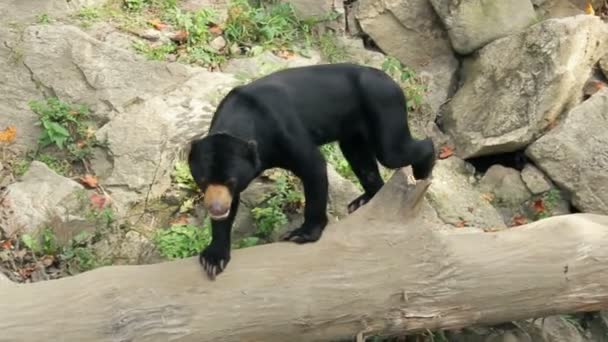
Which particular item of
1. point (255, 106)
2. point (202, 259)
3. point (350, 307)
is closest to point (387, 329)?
point (350, 307)

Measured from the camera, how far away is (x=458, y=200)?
20.8 feet

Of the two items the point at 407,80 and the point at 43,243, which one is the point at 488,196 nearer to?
the point at 407,80

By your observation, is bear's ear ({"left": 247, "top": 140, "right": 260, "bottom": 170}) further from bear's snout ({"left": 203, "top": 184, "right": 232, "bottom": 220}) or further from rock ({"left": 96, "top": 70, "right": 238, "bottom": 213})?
rock ({"left": 96, "top": 70, "right": 238, "bottom": 213})

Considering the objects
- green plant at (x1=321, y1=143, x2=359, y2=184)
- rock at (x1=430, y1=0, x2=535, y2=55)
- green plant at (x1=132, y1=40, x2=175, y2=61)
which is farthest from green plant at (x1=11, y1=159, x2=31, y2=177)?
rock at (x1=430, y1=0, x2=535, y2=55)

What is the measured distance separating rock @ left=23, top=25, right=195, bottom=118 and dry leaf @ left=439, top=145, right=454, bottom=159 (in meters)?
1.88

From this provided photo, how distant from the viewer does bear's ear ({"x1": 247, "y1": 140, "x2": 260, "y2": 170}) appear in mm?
4238

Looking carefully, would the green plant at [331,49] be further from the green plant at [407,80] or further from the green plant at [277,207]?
the green plant at [277,207]

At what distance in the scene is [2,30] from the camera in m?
6.56

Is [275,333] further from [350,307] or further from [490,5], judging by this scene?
[490,5]

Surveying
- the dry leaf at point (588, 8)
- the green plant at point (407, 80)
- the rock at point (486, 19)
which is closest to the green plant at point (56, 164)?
the green plant at point (407, 80)

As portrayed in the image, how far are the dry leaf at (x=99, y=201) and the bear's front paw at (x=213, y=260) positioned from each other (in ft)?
4.82

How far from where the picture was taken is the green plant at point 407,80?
6.95 meters

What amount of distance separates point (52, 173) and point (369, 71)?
2.09 meters

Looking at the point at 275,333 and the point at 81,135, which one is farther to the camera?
the point at 81,135
